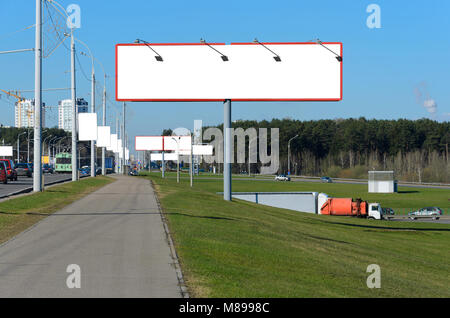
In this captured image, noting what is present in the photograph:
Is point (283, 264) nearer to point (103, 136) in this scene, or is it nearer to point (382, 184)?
point (103, 136)

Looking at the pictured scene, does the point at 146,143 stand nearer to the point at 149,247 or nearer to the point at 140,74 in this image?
the point at 140,74

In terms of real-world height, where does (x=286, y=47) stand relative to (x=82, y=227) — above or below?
above

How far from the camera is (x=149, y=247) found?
14.9 meters

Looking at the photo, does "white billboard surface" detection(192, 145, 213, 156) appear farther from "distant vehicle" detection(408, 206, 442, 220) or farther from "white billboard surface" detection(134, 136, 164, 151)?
"distant vehicle" detection(408, 206, 442, 220)

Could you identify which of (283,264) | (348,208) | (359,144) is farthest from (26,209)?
(359,144)

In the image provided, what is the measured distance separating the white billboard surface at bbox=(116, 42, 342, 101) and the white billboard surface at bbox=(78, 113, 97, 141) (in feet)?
68.2

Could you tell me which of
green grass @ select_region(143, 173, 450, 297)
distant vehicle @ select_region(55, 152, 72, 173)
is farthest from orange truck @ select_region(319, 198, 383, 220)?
distant vehicle @ select_region(55, 152, 72, 173)

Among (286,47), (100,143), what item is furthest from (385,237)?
(100,143)

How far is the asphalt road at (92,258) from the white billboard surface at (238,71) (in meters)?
15.5

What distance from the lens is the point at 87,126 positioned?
185 feet

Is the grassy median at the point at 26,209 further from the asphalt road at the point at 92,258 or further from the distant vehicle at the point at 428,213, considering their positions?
the distant vehicle at the point at 428,213

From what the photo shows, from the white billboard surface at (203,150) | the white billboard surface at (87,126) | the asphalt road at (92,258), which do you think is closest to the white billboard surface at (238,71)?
the asphalt road at (92,258)

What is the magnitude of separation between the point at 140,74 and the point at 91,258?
78.0ft

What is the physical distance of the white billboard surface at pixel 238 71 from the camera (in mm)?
36094
